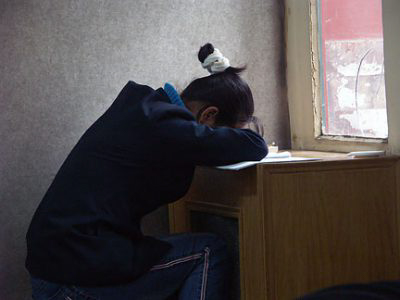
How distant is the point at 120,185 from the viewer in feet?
5.34

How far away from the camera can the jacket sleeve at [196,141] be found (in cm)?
162

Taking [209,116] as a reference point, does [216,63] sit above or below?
above

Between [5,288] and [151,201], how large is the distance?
2.05ft

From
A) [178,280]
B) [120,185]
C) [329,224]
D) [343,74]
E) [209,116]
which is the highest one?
[343,74]

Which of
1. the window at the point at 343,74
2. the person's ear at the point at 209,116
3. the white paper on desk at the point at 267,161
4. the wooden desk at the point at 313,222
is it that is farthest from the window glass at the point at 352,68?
the person's ear at the point at 209,116

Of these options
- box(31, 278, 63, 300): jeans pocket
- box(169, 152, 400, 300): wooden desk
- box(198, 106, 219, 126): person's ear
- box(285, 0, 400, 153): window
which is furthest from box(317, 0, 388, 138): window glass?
box(31, 278, 63, 300): jeans pocket

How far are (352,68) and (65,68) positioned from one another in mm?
891

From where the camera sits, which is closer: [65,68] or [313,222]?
[313,222]

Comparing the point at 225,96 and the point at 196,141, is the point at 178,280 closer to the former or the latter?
the point at 196,141

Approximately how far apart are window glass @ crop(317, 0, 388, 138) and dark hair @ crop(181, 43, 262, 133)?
45 cm

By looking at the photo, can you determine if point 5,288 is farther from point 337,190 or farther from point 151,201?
point 337,190

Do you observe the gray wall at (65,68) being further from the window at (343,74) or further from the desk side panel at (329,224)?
the desk side panel at (329,224)

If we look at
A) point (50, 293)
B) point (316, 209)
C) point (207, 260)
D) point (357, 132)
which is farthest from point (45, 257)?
point (357, 132)

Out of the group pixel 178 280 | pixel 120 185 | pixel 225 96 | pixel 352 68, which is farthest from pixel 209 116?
pixel 352 68
